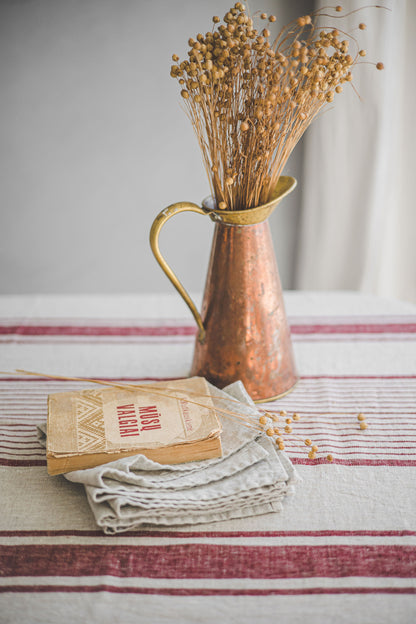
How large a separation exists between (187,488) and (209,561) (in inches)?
3.5

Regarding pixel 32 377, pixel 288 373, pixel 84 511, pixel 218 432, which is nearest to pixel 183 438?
pixel 218 432

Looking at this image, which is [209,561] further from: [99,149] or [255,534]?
[99,149]

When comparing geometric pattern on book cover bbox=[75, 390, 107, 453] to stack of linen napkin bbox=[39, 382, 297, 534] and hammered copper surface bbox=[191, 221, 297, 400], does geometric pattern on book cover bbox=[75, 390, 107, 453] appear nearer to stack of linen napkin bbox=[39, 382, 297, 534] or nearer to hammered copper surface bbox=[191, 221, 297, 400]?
stack of linen napkin bbox=[39, 382, 297, 534]

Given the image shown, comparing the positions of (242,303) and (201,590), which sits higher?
(242,303)

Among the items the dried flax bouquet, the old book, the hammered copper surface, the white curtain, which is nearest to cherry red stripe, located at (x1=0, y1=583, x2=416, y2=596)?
the old book

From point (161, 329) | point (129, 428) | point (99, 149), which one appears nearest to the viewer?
point (129, 428)

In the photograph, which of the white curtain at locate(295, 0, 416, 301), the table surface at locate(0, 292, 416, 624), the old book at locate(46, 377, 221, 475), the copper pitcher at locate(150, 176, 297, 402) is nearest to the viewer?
the table surface at locate(0, 292, 416, 624)

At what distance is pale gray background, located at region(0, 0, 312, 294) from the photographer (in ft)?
5.19

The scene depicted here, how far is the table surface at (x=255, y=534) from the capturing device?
56 cm

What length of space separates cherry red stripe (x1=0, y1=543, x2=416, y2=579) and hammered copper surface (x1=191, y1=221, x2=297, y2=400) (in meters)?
0.28

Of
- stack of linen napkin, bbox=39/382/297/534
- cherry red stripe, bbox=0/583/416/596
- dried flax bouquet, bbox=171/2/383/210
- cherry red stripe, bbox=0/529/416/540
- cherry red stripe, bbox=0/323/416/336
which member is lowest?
cherry red stripe, bbox=0/583/416/596

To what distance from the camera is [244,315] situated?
32.3 inches

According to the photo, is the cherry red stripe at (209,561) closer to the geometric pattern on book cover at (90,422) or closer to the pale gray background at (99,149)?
the geometric pattern on book cover at (90,422)

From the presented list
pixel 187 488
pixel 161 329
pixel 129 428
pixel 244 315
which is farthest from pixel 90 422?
pixel 161 329
